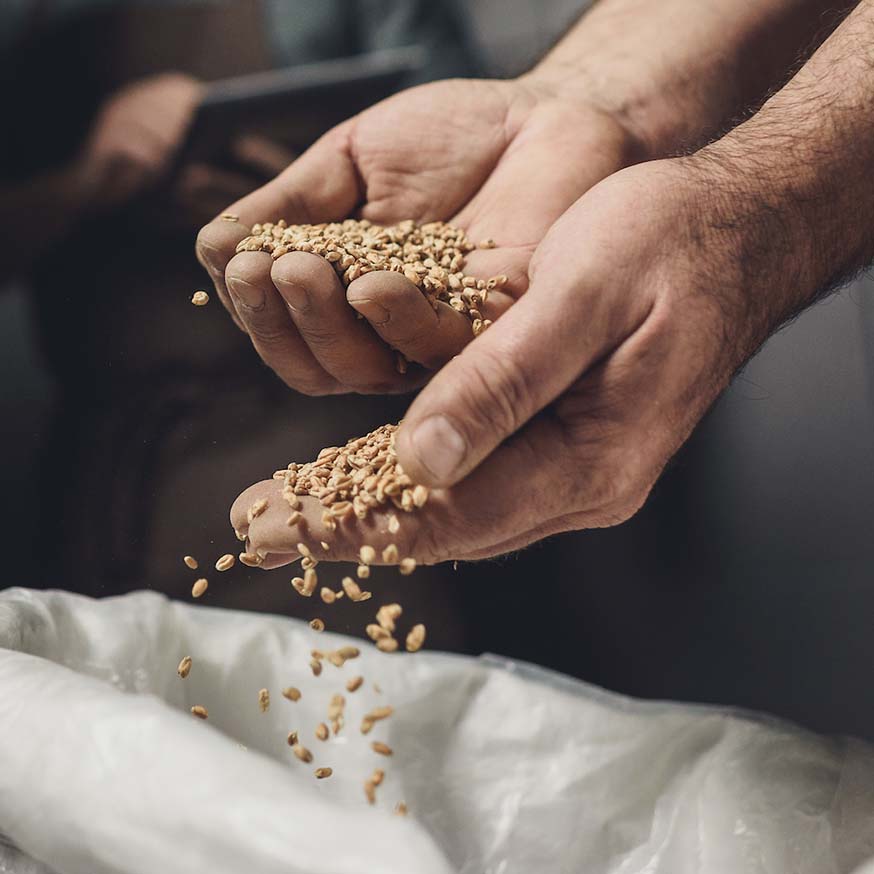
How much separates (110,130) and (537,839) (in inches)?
43.4

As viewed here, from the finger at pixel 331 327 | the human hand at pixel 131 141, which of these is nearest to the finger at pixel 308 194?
the finger at pixel 331 327

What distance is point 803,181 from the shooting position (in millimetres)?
638

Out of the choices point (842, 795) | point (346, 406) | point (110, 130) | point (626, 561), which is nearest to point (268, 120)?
point (110, 130)

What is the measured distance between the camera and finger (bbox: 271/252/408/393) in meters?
0.58

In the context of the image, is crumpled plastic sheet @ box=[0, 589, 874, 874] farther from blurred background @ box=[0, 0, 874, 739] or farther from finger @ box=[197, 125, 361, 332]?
finger @ box=[197, 125, 361, 332]

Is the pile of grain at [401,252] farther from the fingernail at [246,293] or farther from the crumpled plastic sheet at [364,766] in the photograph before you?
the crumpled plastic sheet at [364,766]

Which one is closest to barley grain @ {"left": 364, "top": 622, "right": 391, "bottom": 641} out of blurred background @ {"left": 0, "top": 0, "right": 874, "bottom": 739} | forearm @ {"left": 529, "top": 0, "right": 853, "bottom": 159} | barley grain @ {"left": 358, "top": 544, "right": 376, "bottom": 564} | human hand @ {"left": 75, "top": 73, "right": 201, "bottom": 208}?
barley grain @ {"left": 358, "top": 544, "right": 376, "bottom": 564}

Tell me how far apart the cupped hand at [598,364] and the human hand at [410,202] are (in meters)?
0.11

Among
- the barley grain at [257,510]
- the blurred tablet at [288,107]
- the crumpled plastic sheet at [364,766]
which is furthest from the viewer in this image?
the blurred tablet at [288,107]

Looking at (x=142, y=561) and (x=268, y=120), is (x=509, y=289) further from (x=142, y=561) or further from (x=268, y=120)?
(x=268, y=120)

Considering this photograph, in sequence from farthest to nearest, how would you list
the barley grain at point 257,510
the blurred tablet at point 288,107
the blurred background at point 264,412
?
the blurred tablet at point 288,107 → the blurred background at point 264,412 → the barley grain at point 257,510

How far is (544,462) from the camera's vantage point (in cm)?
56

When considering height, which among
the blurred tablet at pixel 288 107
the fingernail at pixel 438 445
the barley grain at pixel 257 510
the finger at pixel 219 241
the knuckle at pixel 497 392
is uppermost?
the blurred tablet at pixel 288 107

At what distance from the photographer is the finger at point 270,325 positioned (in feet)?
1.99
